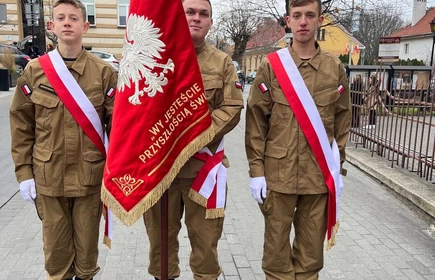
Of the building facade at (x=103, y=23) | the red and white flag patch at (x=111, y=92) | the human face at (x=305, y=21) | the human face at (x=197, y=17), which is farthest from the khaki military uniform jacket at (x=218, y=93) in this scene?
the building facade at (x=103, y=23)

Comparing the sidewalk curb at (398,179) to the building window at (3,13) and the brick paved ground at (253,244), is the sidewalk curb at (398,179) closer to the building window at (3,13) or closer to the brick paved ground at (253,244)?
the brick paved ground at (253,244)

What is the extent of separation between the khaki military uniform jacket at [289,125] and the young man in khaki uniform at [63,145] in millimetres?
1000

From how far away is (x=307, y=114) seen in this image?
2625mm

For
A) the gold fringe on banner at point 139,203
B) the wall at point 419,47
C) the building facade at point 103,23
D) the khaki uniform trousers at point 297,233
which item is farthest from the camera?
the wall at point 419,47

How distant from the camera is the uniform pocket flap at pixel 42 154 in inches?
104

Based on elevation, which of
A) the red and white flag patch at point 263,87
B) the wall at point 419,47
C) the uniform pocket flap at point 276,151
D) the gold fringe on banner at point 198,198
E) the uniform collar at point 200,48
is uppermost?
the wall at point 419,47

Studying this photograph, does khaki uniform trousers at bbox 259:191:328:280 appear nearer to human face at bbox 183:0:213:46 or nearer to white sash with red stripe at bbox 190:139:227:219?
white sash with red stripe at bbox 190:139:227:219

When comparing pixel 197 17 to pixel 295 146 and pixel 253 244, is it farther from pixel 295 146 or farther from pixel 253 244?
pixel 253 244

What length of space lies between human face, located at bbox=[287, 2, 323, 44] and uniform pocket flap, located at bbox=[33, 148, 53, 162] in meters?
1.78

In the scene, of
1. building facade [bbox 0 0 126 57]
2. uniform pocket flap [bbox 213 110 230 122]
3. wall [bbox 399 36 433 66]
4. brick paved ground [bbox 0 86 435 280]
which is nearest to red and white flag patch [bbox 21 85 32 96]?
uniform pocket flap [bbox 213 110 230 122]

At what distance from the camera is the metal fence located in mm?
6105

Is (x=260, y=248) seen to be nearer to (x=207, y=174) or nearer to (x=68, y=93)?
(x=207, y=174)

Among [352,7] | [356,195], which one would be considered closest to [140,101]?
[356,195]

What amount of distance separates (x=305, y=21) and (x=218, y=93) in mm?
715
